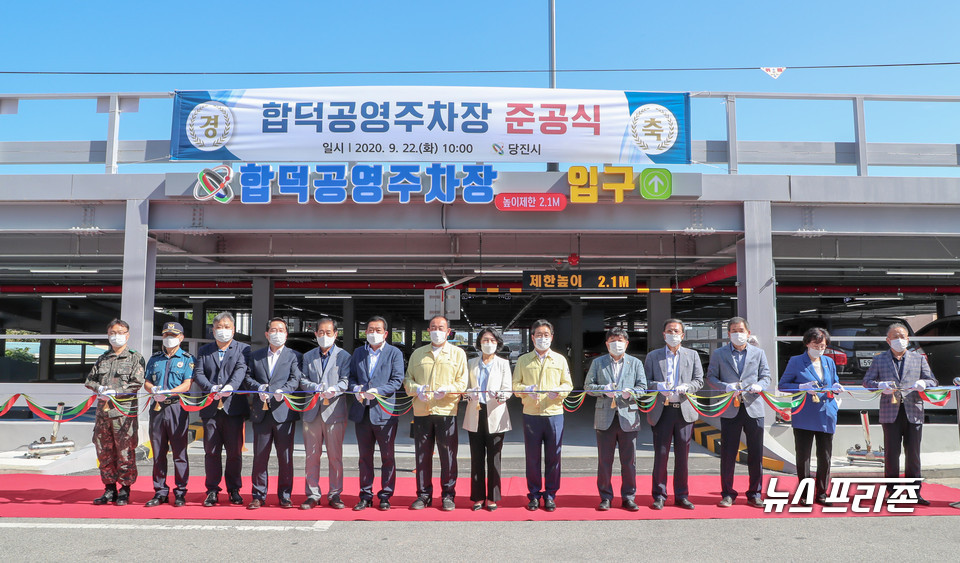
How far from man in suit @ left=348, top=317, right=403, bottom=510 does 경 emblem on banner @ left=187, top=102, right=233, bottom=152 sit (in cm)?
479

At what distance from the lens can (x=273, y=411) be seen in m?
5.55

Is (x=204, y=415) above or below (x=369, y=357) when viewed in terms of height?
below

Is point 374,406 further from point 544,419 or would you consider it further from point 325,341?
point 544,419

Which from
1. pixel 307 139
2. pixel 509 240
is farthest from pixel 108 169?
pixel 509 240

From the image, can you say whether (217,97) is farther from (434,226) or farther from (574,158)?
(574,158)

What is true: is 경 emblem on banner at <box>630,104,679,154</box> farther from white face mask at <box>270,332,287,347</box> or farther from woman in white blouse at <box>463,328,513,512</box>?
white face mask at <box>270,332,287,347</box>

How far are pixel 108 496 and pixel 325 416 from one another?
6.90ft

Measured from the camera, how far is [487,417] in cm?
552

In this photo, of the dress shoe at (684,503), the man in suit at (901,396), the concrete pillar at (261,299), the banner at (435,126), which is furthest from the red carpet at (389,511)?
the concrete pillar at (261,299)

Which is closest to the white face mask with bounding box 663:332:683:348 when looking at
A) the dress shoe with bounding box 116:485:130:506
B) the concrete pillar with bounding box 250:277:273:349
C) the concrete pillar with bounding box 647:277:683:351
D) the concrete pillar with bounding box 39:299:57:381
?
the dress shoe with bounding box 116:485:130:506

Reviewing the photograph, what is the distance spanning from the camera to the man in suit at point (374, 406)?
5520mm

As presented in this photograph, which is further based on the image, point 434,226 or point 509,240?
point 509,240

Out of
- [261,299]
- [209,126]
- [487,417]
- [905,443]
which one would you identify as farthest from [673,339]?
[261,299]

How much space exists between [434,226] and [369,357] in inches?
135
